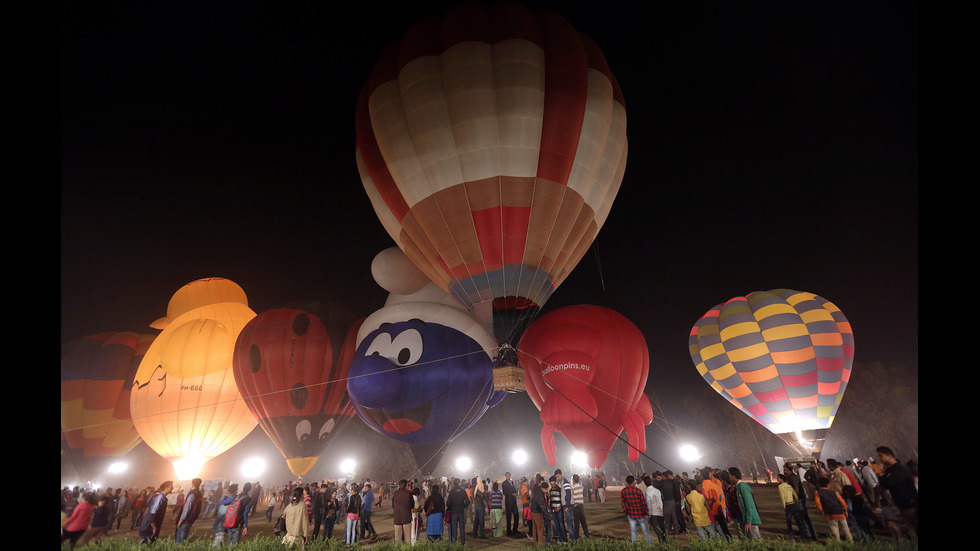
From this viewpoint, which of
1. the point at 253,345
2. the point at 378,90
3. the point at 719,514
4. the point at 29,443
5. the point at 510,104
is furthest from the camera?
the point at 253,345

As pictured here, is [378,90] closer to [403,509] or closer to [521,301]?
[521,301]

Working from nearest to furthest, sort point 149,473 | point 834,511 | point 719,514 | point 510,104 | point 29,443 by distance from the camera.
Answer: point 29,443 → point 834,511 → point 719,514 → point 510,104 → point 149,473

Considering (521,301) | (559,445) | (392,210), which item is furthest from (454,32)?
(559,445)

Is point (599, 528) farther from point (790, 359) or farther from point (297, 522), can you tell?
point (790, 359)

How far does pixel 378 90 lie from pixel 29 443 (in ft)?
25.4

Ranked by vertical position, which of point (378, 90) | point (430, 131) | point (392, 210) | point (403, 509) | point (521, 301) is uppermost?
point (378, 90)

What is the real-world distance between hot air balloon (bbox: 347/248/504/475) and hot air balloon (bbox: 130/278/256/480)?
4.34 m

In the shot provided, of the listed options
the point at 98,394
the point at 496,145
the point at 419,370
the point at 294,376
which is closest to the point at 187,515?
the point at 294,376

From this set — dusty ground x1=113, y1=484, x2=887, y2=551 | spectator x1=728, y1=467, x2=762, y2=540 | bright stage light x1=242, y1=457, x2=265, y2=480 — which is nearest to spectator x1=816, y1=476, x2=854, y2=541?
dusty ground x1=113, y1=484, x2=887, y2=551

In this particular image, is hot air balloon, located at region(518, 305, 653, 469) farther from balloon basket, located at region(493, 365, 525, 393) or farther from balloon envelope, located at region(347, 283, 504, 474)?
balloon envelope, located at region(347, 283, 504, 474)

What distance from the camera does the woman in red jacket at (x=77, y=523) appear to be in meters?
5.55

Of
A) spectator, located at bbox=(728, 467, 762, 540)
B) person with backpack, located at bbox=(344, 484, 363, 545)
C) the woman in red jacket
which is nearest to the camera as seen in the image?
the woman in red jacket

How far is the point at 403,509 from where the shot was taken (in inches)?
270

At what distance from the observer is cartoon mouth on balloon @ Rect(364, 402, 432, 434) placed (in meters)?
9.47
